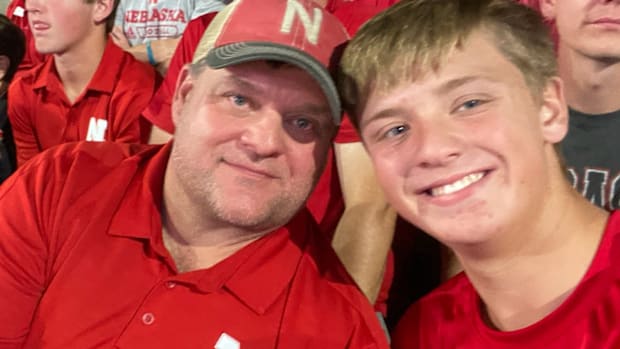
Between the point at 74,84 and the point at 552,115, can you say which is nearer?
the point at 552,115

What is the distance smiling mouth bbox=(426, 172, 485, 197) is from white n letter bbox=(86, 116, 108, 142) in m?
1.22

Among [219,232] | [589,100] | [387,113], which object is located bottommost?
[219,232]

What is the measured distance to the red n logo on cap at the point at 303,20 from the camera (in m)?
0.90

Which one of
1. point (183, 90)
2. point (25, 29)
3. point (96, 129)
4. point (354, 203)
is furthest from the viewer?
point (25, 29)

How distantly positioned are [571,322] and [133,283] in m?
0.61

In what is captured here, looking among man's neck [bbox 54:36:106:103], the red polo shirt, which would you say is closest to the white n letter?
the red polo shirt

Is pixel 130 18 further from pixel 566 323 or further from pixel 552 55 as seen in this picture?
pixel 566 323

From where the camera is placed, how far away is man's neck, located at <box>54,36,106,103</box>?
6.29 ft

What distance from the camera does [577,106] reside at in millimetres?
1140

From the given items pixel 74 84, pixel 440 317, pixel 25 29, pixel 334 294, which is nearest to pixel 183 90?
pixel 334 294

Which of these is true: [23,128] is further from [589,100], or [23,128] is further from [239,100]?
[589,100]

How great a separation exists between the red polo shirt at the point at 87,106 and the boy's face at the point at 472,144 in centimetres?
106

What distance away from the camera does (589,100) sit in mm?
1131

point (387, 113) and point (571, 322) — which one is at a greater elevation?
point (387, 113)
